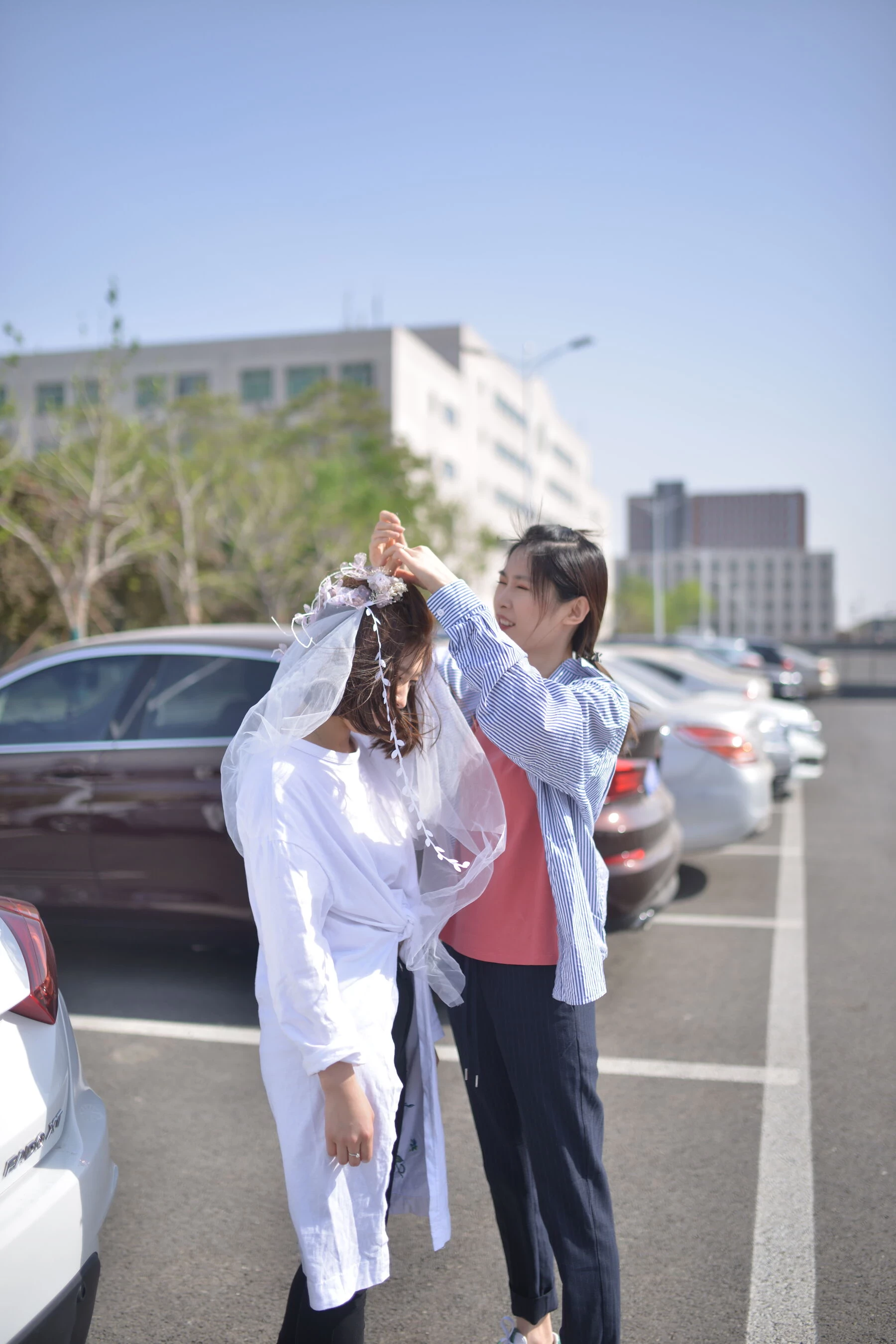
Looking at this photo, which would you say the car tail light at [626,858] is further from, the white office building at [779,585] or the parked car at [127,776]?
the white office building at [779,585]

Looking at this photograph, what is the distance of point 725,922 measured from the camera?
6.54 metres

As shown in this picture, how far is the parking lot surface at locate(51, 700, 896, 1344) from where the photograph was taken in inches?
104

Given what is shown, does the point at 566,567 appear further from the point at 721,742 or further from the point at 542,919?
the point at 721,742

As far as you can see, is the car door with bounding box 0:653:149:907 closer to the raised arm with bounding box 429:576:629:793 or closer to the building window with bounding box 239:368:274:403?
the raised arm with bounding box 429:576:629:793

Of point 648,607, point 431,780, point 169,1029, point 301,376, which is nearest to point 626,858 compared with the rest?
point 169,1029

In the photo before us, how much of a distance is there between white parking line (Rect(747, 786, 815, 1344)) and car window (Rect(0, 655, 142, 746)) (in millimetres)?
3278

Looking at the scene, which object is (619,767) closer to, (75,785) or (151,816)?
(151,816)

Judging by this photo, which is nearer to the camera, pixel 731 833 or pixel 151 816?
pixel 151 816

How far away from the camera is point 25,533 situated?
18.1m

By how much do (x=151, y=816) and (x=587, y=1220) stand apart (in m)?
2.99

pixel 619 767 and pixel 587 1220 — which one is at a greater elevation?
pixel 619 767

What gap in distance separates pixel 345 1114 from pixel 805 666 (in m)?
30.2

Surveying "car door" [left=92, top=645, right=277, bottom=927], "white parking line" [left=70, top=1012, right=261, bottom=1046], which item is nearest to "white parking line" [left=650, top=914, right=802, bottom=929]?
"white parking line" [left=70, top=1012, right=261, bottom=1046]

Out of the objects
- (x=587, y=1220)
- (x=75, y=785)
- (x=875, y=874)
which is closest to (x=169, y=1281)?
(x=587, y=1220)
